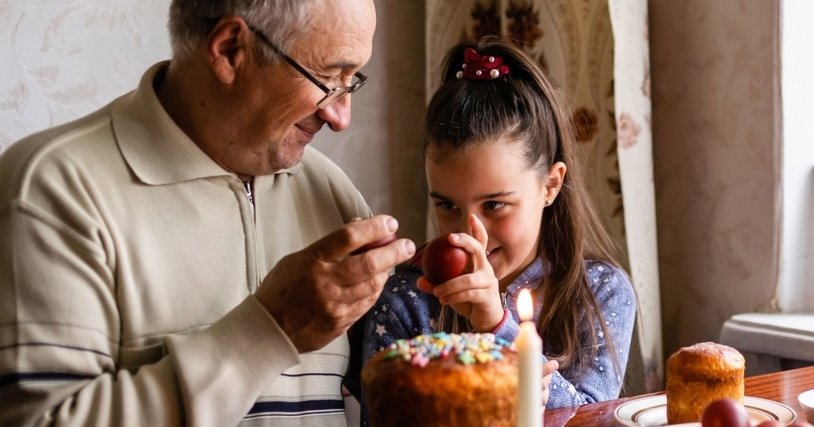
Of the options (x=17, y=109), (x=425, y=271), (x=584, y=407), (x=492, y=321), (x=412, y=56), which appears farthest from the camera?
(x=412, y=56)

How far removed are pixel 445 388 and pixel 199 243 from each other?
687mm

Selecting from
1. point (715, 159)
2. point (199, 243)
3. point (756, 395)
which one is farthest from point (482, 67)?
point (756, 395)

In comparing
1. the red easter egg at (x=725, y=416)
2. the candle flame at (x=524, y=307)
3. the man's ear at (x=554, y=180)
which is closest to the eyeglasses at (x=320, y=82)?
the man's ear at (x=554, y=180)

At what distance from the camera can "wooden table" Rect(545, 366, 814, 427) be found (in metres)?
1.29

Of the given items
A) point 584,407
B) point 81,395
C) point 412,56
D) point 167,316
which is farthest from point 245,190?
point 412,56

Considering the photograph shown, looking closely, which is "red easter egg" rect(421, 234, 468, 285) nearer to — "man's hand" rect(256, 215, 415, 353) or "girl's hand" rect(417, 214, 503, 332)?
"girl's hand" rect(417, 214, 503, 332)

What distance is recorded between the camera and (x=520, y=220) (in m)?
1.82

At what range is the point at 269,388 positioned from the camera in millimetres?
1505

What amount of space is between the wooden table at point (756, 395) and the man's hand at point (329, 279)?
308 millimetres

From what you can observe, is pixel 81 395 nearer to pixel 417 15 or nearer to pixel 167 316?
pixel 167 316

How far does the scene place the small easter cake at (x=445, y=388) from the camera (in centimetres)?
90

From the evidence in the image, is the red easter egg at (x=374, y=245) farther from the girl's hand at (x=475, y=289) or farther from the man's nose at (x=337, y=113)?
the man's nose at (x=337, y=113)

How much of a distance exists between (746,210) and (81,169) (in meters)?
1.46

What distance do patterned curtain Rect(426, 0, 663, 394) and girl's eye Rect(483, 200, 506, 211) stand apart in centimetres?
49
